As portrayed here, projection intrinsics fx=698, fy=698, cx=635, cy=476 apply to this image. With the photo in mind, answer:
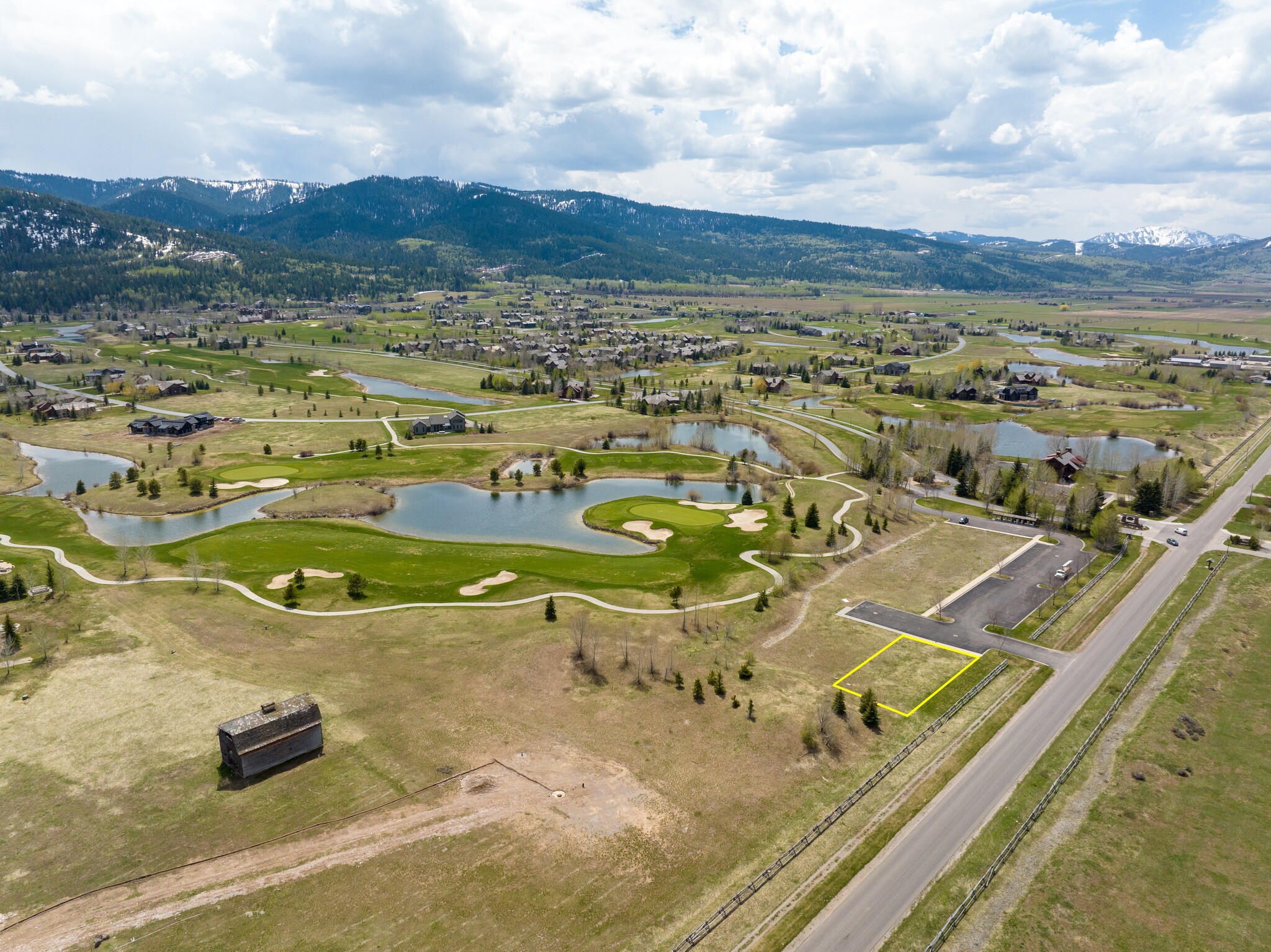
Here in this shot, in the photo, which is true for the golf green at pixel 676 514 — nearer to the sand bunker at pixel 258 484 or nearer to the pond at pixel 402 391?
the sand bunker at pixel 258 484

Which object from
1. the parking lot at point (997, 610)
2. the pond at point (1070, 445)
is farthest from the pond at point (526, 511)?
the pond at point (1070, 445)

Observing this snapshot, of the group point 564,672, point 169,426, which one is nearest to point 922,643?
point 564,672

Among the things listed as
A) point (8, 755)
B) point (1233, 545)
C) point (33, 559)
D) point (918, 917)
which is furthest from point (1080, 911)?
point (33, 559)

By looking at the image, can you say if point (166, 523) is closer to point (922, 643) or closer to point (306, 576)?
point (306, 576)

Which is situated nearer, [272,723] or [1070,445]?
[272,723]

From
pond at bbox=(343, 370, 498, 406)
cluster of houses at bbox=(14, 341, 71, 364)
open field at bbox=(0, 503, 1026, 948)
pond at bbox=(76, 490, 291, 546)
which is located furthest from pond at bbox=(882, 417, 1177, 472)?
cluster of houses at bbox=(14, 341, 71, 364)

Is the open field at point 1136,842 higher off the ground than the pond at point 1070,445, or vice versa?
the pond at point 1070,445
